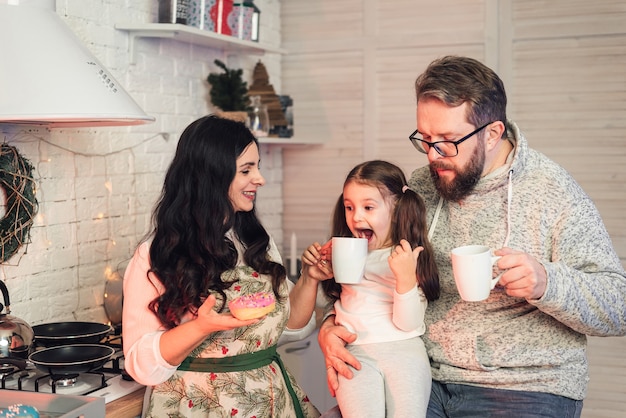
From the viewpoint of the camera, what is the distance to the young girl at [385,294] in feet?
6.50

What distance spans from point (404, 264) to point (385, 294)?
22 cm

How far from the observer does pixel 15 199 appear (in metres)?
2.33

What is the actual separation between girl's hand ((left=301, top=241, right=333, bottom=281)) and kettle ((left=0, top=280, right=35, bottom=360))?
0.77 m

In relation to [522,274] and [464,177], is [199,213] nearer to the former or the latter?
[464,177]

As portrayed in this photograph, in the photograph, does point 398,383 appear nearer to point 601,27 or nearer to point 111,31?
point 111,31

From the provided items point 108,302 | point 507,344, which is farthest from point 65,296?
point 507,344

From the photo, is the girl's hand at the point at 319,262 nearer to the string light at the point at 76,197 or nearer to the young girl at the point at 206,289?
the young girl at the point at 206,289

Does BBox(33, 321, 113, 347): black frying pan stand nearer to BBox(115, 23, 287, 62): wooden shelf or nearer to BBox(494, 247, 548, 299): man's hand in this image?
BBox(115, 23, 287, 62): wooden shelf

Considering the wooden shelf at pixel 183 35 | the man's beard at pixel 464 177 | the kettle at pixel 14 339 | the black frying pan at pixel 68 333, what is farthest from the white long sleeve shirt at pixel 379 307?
the wooden shelf at pixel 183 35

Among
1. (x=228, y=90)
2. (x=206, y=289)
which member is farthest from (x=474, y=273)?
(x=228, y=90)

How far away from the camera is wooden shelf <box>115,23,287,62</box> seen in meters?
2.76

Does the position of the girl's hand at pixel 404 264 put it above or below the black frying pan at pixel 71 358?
above

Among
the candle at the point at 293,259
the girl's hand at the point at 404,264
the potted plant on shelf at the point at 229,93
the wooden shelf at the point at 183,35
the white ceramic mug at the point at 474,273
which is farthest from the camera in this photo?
the candle at the point at 293,259

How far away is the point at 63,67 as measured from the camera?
2068mm
